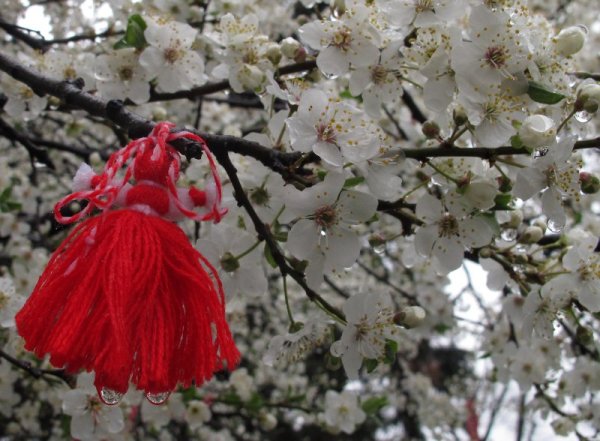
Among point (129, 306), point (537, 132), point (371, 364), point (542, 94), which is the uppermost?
point (542, 94)

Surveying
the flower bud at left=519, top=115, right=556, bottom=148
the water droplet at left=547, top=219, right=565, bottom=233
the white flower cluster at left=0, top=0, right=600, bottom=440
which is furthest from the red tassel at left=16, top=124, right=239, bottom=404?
→ the water droplet at left=547, top=219, right=565, bottom=233

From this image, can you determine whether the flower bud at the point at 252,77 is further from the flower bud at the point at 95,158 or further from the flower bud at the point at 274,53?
the flower bud at the point at 95,158

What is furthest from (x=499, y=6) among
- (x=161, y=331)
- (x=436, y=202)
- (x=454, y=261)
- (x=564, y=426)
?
(x=564, y=426)

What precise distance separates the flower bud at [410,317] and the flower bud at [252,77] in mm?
720

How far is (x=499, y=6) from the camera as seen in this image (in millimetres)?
1367

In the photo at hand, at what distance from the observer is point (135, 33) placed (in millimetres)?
1774

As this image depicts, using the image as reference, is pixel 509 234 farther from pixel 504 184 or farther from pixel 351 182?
pixel 351 182

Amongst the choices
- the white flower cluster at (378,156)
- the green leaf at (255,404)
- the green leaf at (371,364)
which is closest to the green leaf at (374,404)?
the green leaf at (255,404)

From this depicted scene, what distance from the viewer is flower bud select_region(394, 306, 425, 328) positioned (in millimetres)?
1396

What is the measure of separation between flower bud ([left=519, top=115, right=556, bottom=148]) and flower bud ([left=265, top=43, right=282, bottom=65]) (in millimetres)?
733

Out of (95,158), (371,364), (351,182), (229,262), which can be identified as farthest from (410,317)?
(95,158)

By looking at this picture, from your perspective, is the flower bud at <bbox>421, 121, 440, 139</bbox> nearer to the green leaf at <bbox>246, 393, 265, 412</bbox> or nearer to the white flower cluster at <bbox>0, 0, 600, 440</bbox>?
the white flower cluster at <bbox>0, 0, 600, 440</bbox>

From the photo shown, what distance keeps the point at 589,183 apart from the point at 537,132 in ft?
0.76

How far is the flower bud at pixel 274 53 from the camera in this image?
1.63m
